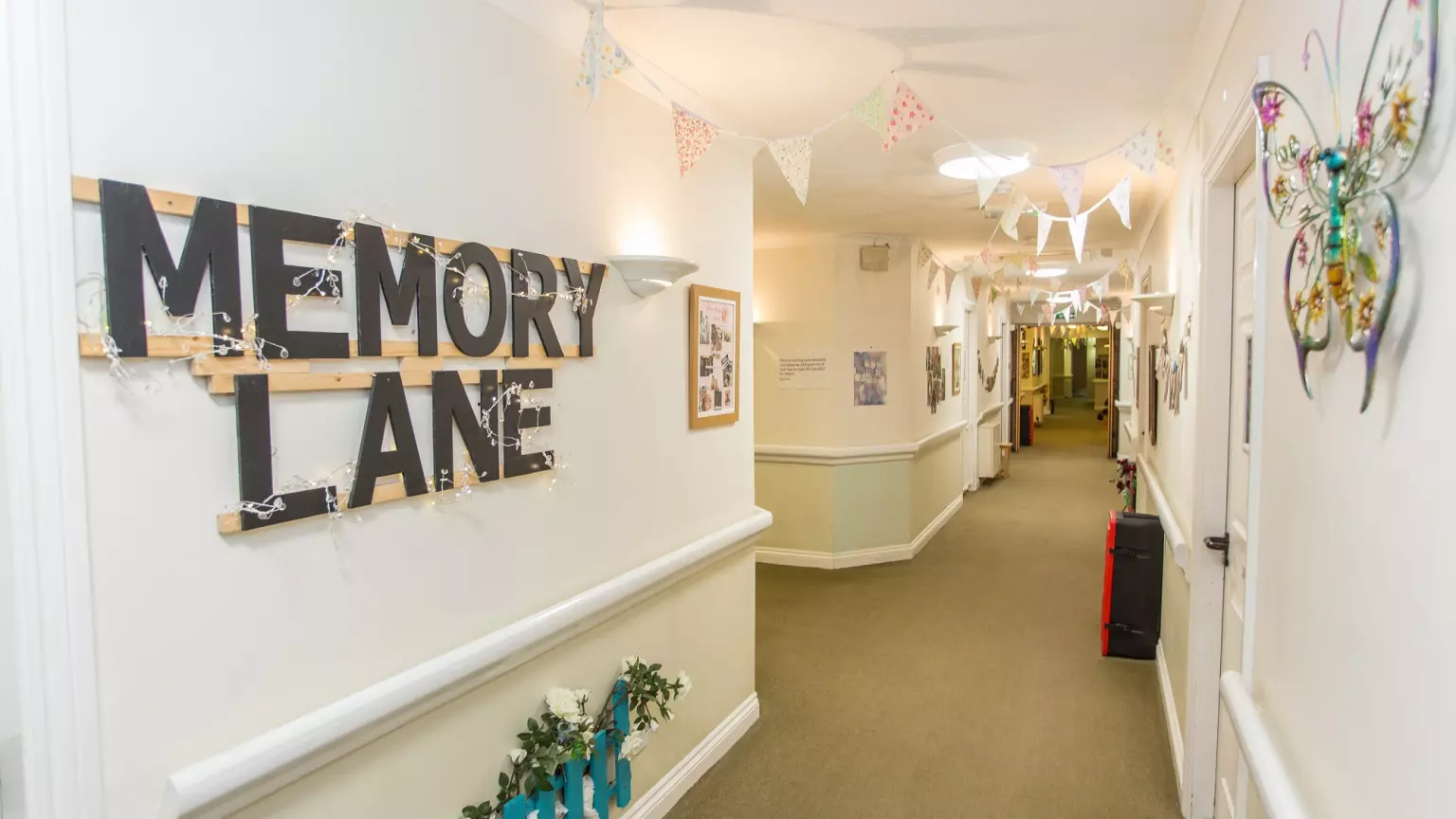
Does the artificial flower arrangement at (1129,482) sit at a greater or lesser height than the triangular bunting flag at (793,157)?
lesser

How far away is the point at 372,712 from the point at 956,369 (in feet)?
23.2

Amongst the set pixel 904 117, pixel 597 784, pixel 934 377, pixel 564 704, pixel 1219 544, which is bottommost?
pixel 597 784

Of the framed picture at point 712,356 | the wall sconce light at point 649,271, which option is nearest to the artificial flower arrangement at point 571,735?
the framed picture at point 712,356

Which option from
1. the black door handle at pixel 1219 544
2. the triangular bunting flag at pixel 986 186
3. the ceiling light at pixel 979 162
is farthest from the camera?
the ceiling light at pixel 979 162

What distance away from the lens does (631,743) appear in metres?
2.37

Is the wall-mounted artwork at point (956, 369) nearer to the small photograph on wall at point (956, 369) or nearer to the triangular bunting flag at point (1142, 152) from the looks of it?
the small photograph on wall at point (956, 369)

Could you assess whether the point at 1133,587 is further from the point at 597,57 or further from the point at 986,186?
the point at 597,57

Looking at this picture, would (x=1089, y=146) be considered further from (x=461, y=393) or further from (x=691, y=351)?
(x=461, y=393)

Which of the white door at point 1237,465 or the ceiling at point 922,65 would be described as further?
the white door at point 1237,465

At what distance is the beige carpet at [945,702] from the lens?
9.28 feet

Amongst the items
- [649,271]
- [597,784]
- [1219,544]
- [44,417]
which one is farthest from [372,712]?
[1219,544]

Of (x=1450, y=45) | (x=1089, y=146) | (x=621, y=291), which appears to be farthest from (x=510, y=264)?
(x=1089, y=146)

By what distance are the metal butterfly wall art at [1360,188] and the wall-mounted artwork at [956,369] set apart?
641 cm

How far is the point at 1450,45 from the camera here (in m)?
0.79
